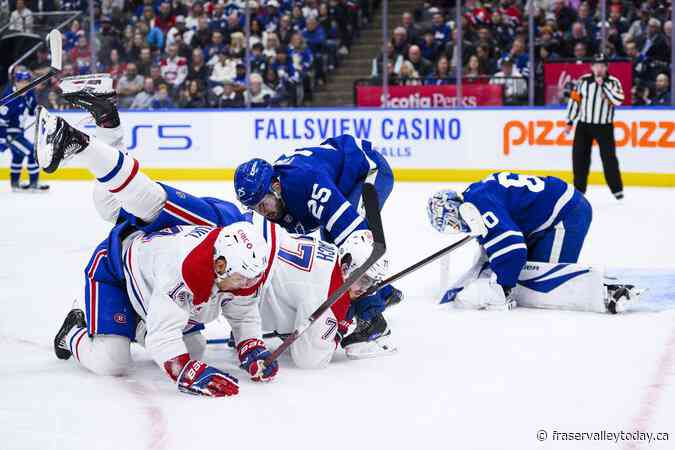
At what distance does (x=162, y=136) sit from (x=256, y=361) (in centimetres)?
812

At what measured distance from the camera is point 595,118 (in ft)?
30.3

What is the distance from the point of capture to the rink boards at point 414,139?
33.2 feet

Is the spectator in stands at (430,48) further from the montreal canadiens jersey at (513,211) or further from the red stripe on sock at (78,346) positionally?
the red stripe on sock at (78,346)

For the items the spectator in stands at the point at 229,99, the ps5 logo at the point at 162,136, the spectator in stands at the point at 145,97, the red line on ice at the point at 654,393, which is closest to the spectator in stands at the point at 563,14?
the spectator in stands at the point at 229,99

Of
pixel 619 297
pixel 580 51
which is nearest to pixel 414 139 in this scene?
pixel 580 51

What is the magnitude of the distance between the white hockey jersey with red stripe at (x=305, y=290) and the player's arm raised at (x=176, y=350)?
1.35 ft

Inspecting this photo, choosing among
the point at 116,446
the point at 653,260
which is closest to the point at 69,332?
the point at 116,446

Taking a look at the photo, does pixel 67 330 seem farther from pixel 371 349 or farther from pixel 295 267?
pixel 371 349

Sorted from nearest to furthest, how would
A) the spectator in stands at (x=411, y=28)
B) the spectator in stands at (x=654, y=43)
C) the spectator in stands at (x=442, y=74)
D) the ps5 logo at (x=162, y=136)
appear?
the spectator in stands at (x=654, y=43) < the spectator in stands at (x=442, y=74) < the ps5 logo at (x=162, y=136) < the spectator in stands at (x=411, y=28)

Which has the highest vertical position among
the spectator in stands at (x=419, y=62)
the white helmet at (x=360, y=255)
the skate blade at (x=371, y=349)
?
the spectator in stands at (x=419, y=62)

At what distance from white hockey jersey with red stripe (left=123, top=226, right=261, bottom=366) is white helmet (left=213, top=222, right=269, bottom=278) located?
0.22 ft

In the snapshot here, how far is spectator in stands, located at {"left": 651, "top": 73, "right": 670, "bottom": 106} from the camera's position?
401 inches

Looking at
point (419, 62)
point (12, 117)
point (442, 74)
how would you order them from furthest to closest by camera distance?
point (419, 62)
point (442, 74)
point (12, 117)

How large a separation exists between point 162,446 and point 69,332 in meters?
1.07
